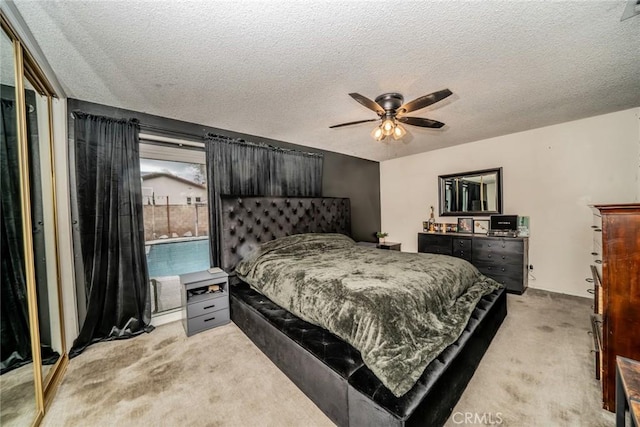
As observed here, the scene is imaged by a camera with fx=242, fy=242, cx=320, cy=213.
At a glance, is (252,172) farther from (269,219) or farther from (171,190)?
(171,190)

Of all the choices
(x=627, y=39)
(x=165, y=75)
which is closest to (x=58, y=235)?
(x=165, y=75)

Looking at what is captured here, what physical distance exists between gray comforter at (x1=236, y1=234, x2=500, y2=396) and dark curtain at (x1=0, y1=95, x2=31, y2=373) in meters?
1.65

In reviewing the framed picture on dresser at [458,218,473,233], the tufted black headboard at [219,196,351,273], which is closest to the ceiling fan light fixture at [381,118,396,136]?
the tufted black headboard at [219,196,351,273]

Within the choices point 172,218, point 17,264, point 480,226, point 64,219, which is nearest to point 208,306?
point 172,218

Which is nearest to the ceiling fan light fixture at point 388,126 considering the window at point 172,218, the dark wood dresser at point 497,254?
the window at point 172,218

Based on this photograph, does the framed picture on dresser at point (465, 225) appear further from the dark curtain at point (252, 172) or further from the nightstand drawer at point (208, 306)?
the nightstand drawer at point (208, 306)

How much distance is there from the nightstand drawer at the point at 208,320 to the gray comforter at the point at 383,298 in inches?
18.1

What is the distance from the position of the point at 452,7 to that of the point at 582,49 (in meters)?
1.22

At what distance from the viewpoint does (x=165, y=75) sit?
2.00m

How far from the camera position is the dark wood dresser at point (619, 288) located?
4.66 ft

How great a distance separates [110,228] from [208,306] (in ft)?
4.16

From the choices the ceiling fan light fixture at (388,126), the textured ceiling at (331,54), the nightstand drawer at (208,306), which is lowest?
the nightstand drawer at (208,306)

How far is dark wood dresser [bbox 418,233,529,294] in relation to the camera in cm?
349

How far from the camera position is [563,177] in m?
3.44
